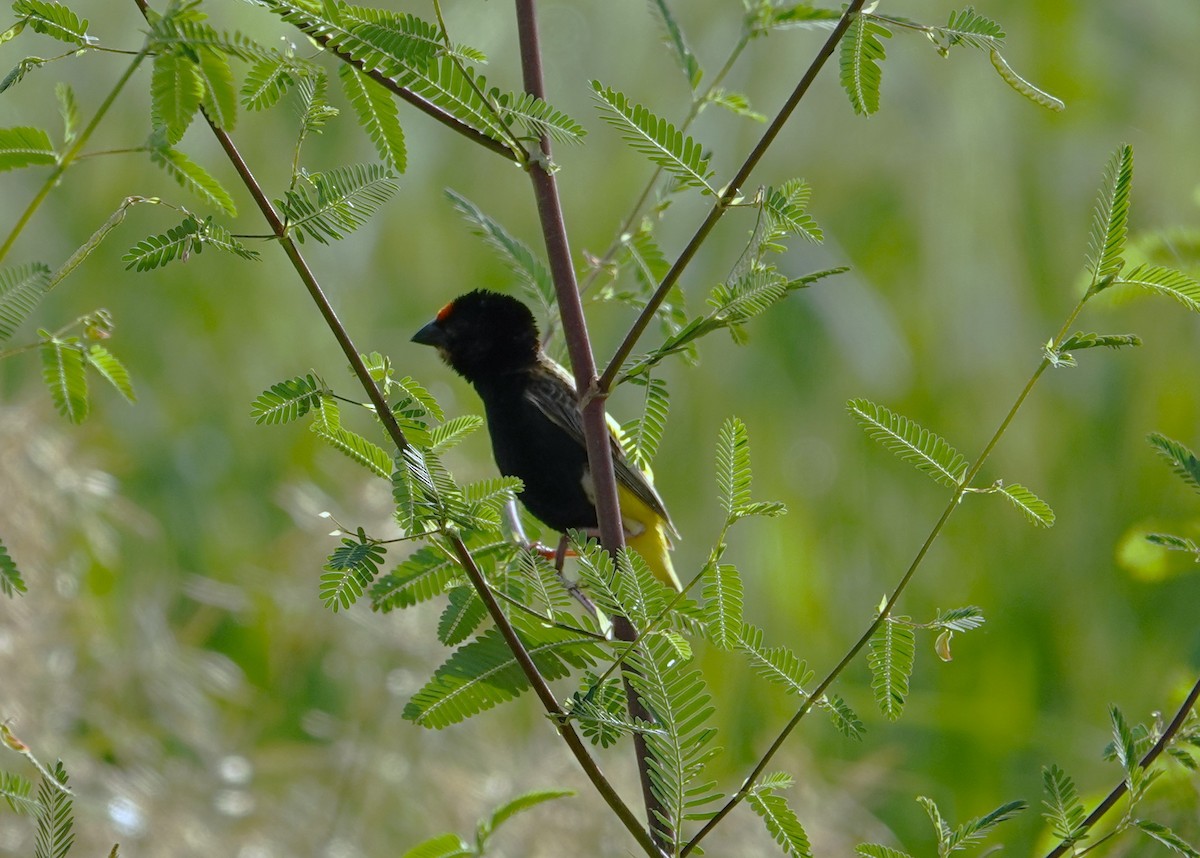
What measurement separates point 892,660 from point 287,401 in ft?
2.41

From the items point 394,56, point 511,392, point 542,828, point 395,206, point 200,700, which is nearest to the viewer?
point 394,56

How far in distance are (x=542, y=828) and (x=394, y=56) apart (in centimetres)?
303

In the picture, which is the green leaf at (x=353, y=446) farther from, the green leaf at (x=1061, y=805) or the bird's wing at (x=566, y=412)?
the bird's wing at (x=566, y=412)

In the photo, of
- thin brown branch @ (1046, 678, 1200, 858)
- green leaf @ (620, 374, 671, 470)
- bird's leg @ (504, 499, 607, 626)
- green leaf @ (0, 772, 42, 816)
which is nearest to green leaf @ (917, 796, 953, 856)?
thin brown branch @ (1046, 678, 1200, 858)

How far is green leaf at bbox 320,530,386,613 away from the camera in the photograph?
1.35 m

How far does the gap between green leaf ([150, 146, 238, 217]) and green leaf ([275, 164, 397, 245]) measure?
0.07 meters

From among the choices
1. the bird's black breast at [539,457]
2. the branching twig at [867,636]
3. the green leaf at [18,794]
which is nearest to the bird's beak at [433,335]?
the bird's black breast at [539,457]

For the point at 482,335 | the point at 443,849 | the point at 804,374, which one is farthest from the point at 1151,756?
the point at 804,374

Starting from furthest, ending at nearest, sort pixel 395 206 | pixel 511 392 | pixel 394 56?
pixel 395 206, pixel 511 392, pixel 394 56

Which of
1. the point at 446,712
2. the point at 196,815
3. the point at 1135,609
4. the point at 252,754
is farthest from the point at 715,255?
the point at 446,712

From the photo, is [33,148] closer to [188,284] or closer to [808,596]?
[808,596]

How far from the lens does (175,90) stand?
3.99ft

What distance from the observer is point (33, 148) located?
4.51 ft

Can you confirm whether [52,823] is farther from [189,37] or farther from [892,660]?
[892,660]
